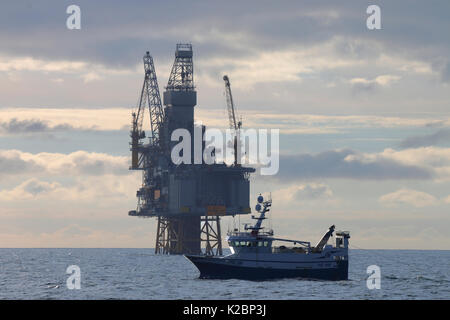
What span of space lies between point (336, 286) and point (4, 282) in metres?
51.3

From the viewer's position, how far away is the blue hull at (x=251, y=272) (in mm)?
112000

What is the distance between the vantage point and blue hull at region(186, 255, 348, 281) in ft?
367

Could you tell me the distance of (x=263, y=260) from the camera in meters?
112

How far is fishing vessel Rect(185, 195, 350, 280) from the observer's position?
4407 inches

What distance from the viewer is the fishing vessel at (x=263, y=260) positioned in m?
112

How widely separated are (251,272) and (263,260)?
228cm

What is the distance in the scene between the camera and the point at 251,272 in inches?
4409
